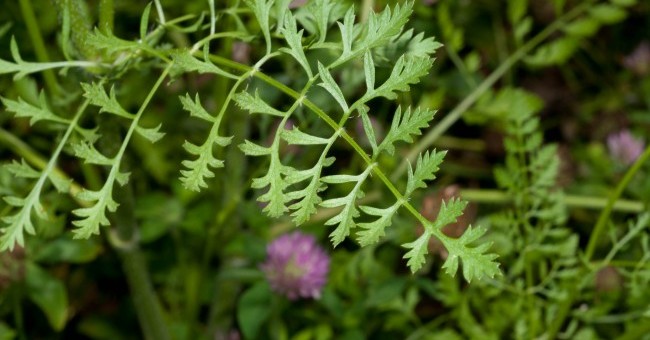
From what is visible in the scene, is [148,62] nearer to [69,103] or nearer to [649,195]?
[69,103]

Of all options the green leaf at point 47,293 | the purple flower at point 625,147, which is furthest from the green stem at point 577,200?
the green leaf at point 47,293

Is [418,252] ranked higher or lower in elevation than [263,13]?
lower

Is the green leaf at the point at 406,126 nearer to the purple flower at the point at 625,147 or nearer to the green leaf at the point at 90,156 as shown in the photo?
the green leaf at the point at 90,156

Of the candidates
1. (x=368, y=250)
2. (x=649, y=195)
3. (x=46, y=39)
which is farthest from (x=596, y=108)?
(x=46, y=39)

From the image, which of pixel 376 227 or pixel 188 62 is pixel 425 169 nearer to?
pixel 376 227

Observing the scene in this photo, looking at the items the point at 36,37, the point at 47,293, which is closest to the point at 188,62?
the point at 36,37

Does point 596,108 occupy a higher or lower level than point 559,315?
higher
